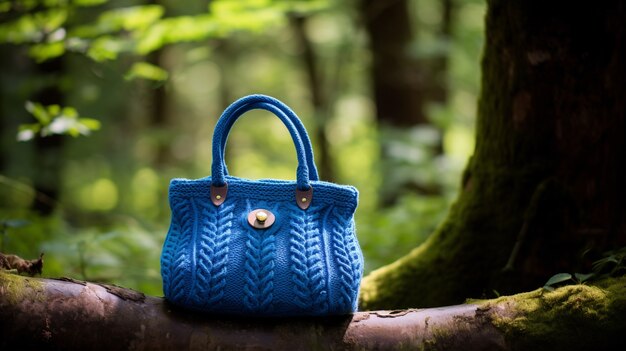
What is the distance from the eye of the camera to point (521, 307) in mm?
1772

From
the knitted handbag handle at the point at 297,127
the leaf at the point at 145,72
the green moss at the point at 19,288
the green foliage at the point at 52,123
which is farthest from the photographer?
the leaf at the point at 145,72

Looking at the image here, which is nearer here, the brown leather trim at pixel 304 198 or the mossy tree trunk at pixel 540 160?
the brown leather trim at pixel 304 198

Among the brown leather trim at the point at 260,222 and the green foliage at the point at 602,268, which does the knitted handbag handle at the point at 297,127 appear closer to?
the brown leather trim at the point at 260,222

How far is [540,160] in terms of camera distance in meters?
2.32

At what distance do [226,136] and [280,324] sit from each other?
60 cm

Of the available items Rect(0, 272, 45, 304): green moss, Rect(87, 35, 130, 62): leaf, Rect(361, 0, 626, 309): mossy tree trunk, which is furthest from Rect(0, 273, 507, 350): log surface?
Rect(87, 35, 130, 62): leaf

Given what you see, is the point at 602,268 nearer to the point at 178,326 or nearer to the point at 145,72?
the point at 178,326

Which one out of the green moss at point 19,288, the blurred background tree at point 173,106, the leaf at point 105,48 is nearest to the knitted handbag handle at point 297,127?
the green moss at point 19,288

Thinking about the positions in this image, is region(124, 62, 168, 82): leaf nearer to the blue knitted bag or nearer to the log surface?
the blue knitted bag

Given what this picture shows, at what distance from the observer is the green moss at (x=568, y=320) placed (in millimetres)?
1697

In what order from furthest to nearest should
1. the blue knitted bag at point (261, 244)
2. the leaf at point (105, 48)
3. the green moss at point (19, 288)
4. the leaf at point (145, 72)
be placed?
the leaf at point (145, 72), the leaf at point (105, 48), the blue knitted bag at point (261, 244), the green moss at point (19, 288)

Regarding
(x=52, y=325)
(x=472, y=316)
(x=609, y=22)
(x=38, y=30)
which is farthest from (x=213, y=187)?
(x=38, y=30)

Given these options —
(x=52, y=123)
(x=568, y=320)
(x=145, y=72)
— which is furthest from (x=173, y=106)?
(x=568, y=320)

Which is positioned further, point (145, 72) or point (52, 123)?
point (145, 72)
